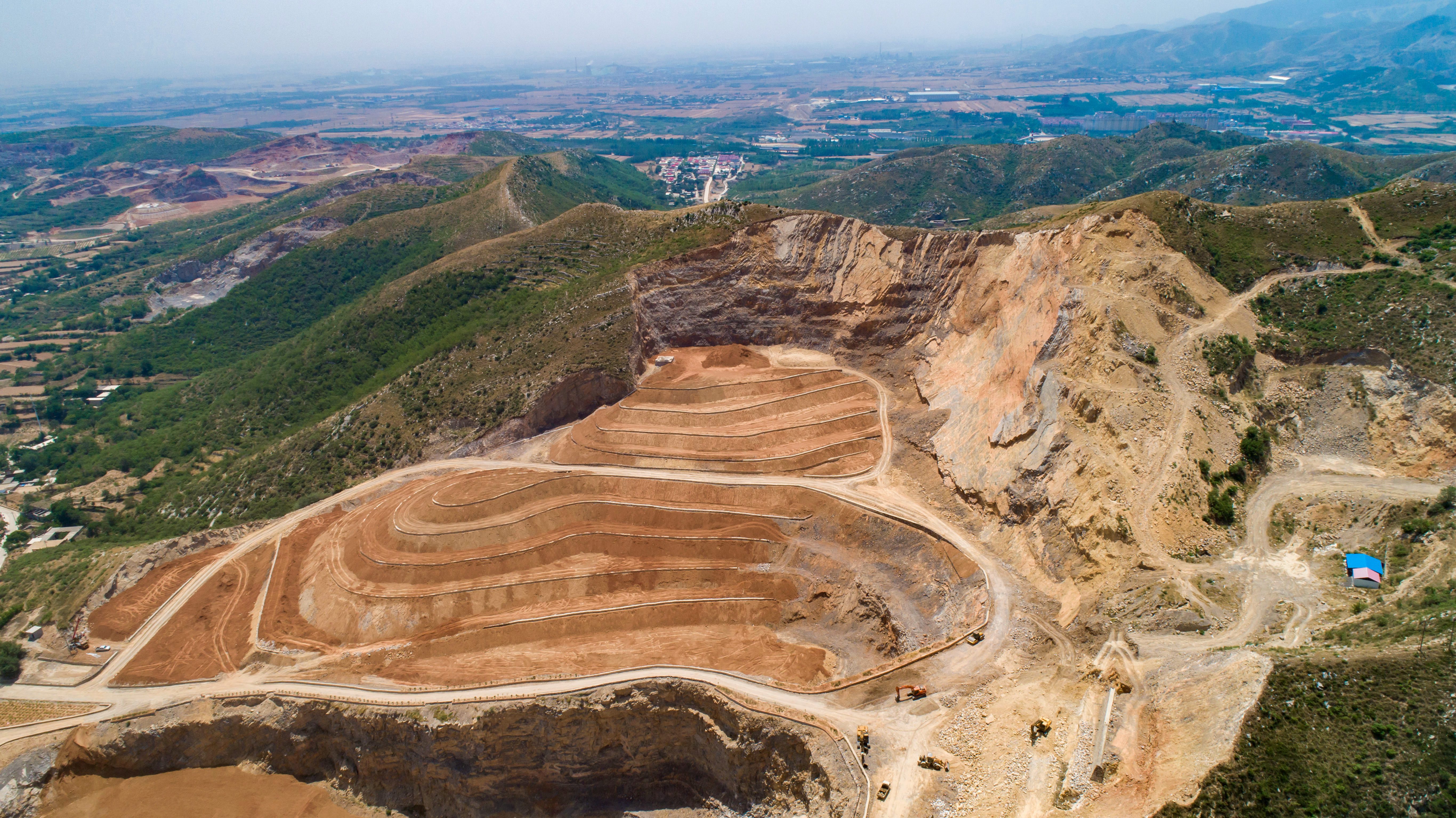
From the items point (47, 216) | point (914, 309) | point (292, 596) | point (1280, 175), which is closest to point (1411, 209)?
point (914, 309)

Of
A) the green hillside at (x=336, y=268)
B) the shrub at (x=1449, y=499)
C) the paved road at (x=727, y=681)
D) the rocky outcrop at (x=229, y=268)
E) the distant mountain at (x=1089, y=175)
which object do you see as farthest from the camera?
the distant mountain at (x=1089, y=175)

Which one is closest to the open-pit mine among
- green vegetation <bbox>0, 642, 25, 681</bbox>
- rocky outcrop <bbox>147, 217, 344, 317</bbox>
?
green vegetation <bbox>0, 642, 25, 681</bbox>

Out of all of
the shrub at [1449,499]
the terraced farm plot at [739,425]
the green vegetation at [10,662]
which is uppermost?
the shrub at [1449,499]

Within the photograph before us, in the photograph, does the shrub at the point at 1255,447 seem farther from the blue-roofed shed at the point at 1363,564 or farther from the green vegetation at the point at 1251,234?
the green vegetation at the point at 1251,234

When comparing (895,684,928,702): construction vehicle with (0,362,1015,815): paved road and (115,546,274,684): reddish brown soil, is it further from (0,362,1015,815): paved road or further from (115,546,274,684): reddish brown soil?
(115,546,274,684): reddish brown soil

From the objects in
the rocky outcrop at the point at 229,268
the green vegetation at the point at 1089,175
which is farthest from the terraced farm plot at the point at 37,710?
the green vegetation at the point at 1089,175

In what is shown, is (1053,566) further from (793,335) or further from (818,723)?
(793,335)

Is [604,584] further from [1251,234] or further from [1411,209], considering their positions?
[1411,209]
